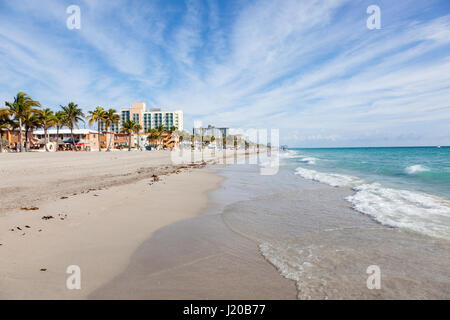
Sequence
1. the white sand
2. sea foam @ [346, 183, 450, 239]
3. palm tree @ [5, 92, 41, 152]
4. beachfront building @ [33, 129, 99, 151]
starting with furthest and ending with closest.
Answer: beachfront building @ [33, 129, 99, 151] → palm tree @ [5, 92, 41, 152] → sea foam @ [346, 183, 450, 239] → the white sand

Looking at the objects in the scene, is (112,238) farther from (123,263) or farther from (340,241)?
(340,241)

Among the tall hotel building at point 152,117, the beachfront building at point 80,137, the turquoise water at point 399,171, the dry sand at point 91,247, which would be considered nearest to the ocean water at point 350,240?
the dry sand at point 91,247

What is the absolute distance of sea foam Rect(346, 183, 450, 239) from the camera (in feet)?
17.6

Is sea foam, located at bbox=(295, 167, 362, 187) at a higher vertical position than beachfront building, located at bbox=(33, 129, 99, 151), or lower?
lower

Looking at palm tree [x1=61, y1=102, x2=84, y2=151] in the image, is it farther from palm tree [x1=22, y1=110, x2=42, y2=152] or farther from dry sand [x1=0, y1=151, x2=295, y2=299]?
dry sand [x1=0, y1=151, x2=295, y2=299]

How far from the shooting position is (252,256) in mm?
3836

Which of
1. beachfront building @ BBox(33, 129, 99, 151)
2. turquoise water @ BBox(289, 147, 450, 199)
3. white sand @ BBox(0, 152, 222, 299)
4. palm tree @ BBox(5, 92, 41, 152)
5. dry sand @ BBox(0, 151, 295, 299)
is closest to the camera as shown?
dry sand @ BBox(0, 151, 295, 299)

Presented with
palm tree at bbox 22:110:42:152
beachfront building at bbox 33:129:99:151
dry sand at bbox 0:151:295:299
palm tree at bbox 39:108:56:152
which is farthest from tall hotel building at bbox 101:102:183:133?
dry sand at bbox 0:151:295:299

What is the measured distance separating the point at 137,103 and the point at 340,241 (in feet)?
553

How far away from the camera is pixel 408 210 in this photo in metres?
6.91

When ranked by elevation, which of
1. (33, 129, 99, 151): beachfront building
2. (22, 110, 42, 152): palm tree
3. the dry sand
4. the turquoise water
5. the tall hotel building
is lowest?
the turquoise water

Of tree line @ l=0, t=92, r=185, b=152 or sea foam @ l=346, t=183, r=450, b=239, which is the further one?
tree line @ l=0, t=92, r=185, b=152

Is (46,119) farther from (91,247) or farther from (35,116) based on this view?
(91,247)

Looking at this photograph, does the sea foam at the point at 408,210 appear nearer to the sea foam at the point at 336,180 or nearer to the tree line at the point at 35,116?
the sea foam at the point at 336,180
